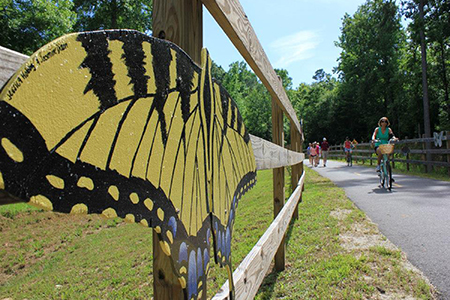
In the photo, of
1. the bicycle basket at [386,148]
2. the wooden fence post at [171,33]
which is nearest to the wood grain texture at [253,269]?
the wooden fence post at [171,33]

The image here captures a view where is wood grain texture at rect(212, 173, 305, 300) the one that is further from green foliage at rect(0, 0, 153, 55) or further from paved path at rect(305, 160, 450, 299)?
green foliage at rect(0, 0, 153, 55)

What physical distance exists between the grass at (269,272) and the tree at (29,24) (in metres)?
8.05

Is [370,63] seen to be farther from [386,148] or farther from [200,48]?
[200,48]

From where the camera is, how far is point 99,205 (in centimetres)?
49

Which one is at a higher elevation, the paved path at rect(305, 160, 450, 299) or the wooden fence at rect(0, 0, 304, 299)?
the wooden fence at rect(0, 0, 304, 299)

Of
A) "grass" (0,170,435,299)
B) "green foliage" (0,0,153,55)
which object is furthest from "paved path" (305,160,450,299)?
"green foliage" (0,0,153,55)

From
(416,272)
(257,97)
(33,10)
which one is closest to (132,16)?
(33,10)

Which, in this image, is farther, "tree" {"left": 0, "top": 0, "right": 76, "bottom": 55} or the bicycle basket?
"tree" {"left": 0, "top": 0, "right": 76, "bottom": 55}

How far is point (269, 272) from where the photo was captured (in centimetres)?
336

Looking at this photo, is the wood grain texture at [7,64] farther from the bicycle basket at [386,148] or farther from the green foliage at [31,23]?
the green foliage at [31,23]

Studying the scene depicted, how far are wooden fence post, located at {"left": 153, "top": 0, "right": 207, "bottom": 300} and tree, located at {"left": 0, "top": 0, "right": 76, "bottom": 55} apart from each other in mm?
13124

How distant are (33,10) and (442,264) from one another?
1607 cm

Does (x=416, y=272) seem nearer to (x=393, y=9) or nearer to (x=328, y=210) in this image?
(x=328, y=210)

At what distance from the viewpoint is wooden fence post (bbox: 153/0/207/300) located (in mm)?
894
